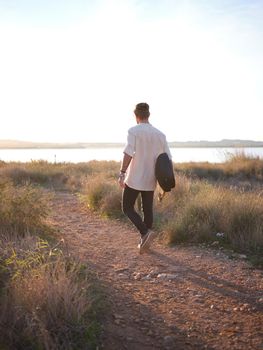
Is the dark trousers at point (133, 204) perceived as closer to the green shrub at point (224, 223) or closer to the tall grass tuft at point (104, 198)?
the green shrub at point (224, 223)

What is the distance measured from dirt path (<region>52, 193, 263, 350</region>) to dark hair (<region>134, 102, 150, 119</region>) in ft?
6.41

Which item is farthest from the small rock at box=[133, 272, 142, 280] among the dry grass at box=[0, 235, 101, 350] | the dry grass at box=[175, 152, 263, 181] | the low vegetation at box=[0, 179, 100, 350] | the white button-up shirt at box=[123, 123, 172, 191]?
the dry grass at box=[175, 152, 263, 181]

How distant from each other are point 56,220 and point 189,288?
4538mm

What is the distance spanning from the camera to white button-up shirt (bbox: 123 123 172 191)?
567 centimetres

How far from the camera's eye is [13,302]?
340 cm

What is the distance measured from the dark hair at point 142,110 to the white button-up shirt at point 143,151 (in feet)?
0.41

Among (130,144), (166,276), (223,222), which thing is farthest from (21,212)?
(223,222)

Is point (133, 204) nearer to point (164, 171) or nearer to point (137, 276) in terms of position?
point (164, 171)

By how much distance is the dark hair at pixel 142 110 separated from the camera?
225 inches

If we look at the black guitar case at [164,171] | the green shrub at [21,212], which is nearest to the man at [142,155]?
the black guitar case at [164,171]

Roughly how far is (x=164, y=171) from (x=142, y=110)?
88cm

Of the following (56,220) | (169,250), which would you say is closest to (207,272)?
(169,250)

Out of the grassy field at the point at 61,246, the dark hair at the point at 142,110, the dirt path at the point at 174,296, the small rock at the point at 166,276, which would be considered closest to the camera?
the grassy field at the point at 61,246

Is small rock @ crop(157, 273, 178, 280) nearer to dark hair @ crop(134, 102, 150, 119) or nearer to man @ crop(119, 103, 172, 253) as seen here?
man @ crop(119, 103, 172, 253)
